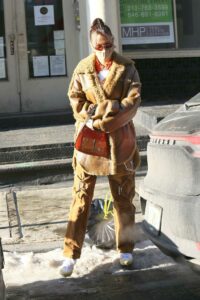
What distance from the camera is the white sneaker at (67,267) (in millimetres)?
4727

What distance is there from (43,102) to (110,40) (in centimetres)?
602

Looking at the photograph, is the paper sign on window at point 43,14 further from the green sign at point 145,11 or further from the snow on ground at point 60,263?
the snow on ground at point 60,263

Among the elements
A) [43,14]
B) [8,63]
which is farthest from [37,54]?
[43,14]

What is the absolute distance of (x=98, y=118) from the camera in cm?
457

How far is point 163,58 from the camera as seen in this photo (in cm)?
1088

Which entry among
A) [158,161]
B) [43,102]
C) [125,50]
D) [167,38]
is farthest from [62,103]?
[158,161]

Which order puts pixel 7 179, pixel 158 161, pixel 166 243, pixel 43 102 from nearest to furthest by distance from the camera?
pixel 166 243 < pixel 158 161 < pixel 7 179 < pixel 43 102

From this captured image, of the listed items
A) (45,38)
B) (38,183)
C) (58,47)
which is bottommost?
(38,183)

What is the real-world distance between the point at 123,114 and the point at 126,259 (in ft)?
4.01

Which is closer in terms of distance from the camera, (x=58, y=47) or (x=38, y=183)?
(x=38, y=183)

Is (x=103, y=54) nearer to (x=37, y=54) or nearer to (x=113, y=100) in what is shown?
(x=113, y=100)

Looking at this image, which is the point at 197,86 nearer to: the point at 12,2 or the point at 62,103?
the point at 62,103

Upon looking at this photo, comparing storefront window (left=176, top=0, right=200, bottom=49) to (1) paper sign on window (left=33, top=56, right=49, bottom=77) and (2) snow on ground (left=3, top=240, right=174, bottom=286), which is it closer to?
(1) paper sign on window (left=33, top=56, right=49, bottom=77)

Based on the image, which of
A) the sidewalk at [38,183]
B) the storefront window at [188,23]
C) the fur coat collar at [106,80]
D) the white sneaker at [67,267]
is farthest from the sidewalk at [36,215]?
the storefront window at [188,23]
